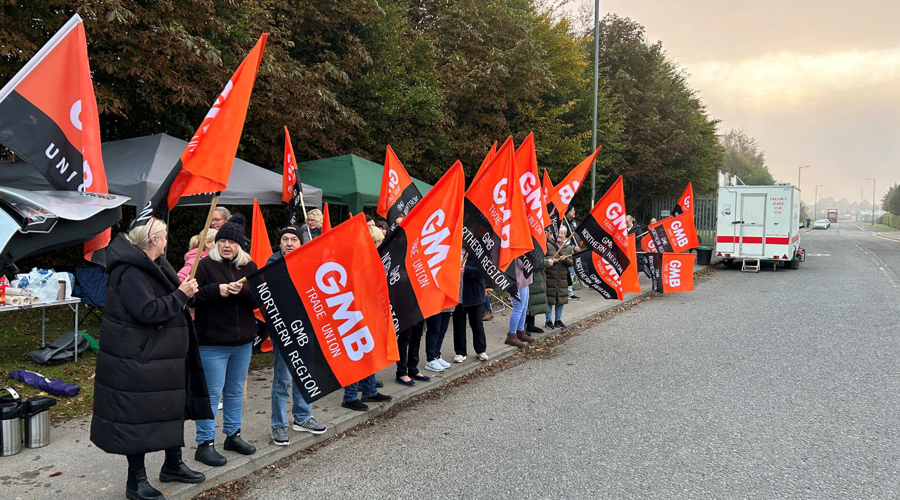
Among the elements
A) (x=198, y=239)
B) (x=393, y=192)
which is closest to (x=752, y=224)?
(x=393, y=192)

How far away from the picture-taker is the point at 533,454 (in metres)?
5.08

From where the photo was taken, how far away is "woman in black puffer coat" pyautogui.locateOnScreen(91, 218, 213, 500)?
12.3ft

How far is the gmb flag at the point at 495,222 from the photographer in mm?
7477

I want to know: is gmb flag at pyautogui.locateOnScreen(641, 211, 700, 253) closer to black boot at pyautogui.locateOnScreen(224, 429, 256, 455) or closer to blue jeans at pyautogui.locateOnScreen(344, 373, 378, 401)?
blue jeans at pyautogui.locateOnScreen(344, 373, 378, 401)

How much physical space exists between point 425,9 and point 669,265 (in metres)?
11.9

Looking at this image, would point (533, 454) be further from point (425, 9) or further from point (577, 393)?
point (425, 9)

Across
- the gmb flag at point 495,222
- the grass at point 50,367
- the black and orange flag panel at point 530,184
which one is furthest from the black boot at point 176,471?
the black and orange flag panel at point 530,184


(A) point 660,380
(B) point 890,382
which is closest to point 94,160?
(A) point 660,380

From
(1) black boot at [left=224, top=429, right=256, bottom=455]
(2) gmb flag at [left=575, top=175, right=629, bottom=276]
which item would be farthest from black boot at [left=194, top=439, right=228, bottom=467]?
(2) gmb flag at [left=575, top=175, right=629, bottom=276]

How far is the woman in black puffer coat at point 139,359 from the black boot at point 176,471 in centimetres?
26

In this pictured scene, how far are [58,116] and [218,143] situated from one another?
4.23ft

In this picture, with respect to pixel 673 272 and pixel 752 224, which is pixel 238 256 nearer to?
pixel 673 272

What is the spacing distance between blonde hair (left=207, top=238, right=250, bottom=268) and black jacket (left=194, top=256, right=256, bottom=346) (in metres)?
0.03

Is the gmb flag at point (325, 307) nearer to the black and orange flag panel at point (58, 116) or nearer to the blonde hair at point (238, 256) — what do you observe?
the blonde hair at point (238, 256)
